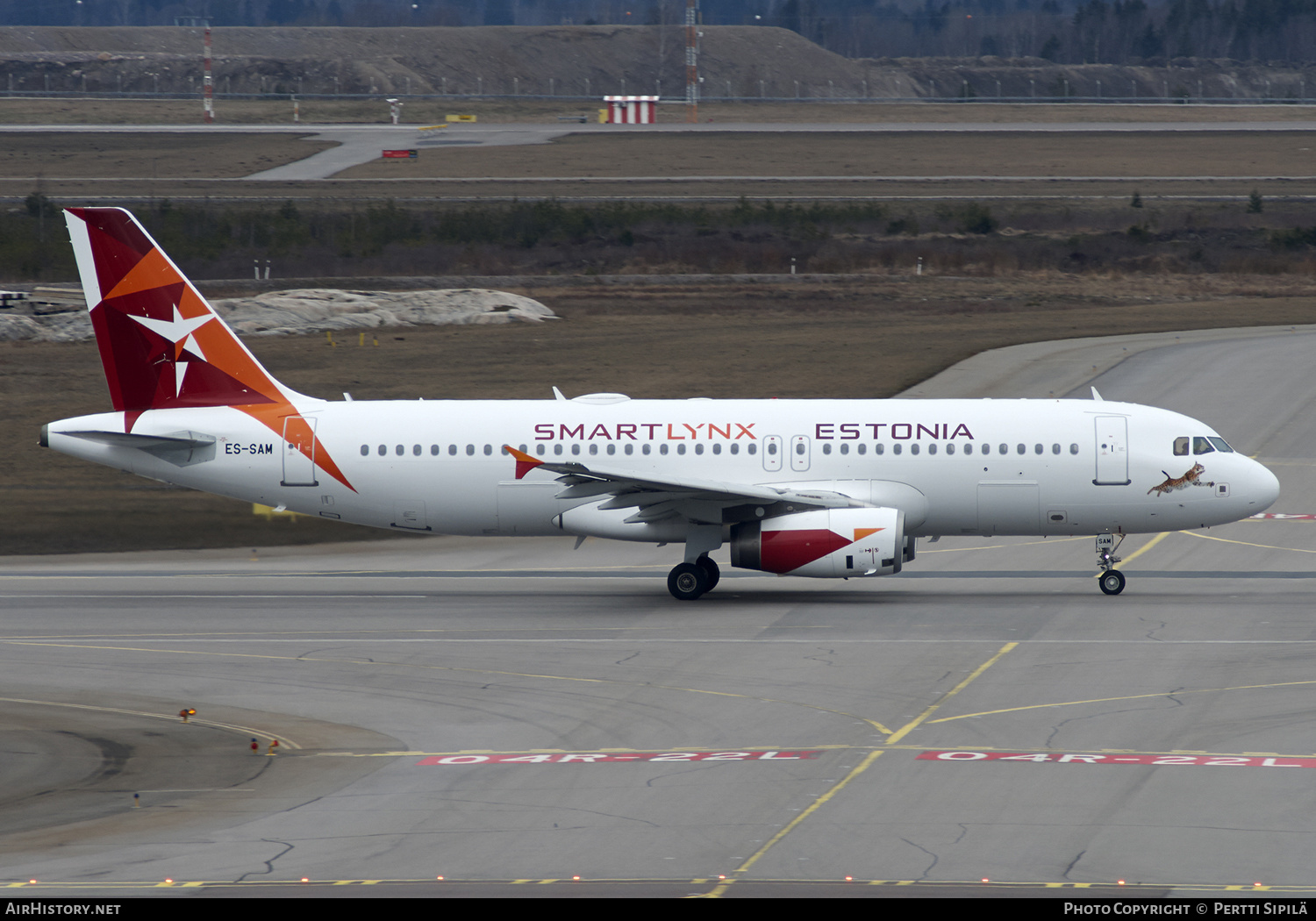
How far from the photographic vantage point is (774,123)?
157 meters

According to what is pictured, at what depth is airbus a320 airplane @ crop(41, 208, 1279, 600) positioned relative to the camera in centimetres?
3228

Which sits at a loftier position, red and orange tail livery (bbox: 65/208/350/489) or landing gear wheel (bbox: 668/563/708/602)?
red and orange tail livery (bbox: 65/208/350/489)

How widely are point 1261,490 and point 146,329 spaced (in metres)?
24.3

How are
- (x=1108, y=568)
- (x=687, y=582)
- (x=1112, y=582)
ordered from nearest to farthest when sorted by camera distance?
(x=1112, y=582) < (x=1108, y=568) < (x=687, y=582)

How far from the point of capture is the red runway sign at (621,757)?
20531 millimetres

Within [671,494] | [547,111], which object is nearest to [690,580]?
[671,494]

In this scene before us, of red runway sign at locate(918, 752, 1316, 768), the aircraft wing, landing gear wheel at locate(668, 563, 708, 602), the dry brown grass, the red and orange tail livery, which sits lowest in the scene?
landing gear wheel at locate(668, 563, 708, 602)

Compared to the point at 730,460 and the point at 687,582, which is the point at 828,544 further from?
the point at 687,582

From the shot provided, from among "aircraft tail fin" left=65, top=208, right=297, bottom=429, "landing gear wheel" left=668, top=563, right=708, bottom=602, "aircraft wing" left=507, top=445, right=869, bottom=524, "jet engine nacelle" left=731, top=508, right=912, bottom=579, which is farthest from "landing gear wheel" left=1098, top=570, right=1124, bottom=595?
"aircraft tail fin" left=65, top=208, right=297, bottom=429

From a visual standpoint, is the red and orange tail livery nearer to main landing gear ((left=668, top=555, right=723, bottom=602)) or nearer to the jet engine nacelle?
main landing gear ((left=668, top=555, right=723, bottom=602))

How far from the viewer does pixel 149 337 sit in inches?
1319

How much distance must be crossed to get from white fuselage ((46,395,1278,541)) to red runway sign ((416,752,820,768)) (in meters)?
11.9

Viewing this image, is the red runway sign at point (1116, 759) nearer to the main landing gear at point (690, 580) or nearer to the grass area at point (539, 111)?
the main landing gear at point (690, 580)

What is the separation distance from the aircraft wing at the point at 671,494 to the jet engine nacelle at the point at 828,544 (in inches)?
22.3
